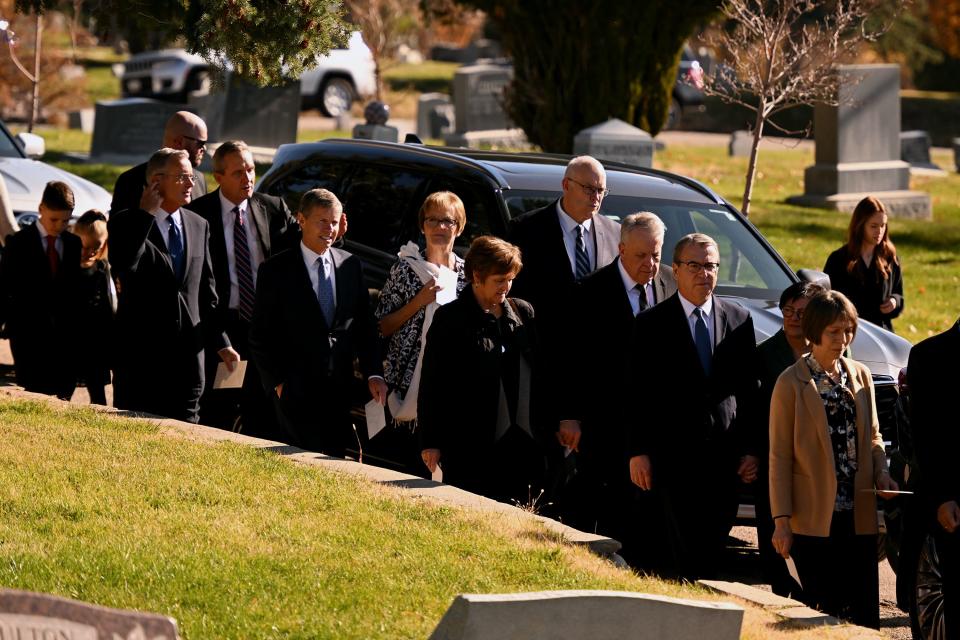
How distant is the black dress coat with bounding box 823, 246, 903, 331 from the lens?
11.0 m

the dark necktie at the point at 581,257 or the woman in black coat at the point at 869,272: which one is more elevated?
the dark necktie at the point at 581,257

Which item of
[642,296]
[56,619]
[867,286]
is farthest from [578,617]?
[867,286]

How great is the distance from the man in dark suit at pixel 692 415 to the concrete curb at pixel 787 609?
0.72 meters

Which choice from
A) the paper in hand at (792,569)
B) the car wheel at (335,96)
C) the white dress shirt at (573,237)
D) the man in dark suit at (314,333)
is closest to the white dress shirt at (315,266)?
the man in dark suit at (314,333)

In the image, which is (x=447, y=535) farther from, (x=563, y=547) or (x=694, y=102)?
(x=694, y=102)

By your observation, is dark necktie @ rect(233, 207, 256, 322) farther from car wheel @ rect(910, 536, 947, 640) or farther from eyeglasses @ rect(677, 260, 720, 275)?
car wheel @ rect(910, 536, 947, 640)

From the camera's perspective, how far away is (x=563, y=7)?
2117 cm

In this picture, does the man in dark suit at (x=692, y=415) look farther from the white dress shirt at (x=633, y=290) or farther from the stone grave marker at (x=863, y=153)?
the stone grave marker at (x=863, y=153)

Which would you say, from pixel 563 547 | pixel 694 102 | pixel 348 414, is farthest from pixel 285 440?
pixel 694 102

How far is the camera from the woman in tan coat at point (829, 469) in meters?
6.63

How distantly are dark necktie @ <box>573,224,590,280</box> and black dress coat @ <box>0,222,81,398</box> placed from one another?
13.0 feet

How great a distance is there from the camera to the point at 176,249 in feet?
27.9

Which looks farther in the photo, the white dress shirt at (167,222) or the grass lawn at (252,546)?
the white dress shirt at (167,222)

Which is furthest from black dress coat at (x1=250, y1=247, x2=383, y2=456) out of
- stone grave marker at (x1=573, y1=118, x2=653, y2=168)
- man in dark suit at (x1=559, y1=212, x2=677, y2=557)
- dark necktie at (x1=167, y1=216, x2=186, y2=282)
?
stone grave marker at (x1=573, y1=118, x2=653, y2=168)
